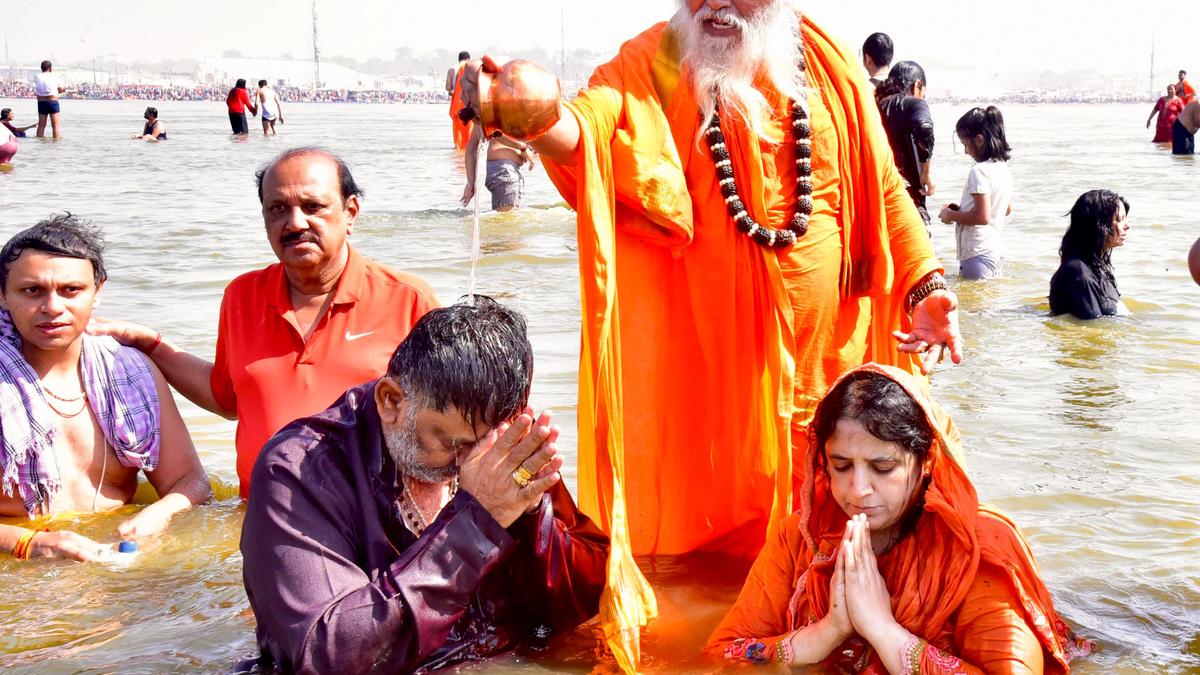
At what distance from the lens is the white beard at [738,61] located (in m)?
3.76

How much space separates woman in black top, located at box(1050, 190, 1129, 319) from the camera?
7574 millimetres

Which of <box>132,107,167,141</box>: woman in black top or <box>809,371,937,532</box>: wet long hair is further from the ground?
<box>132,107,167,141</box>: woman in black top

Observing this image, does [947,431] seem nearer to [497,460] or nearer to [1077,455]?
[497,460]

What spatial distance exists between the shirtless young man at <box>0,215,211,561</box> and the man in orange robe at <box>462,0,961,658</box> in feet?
5.07

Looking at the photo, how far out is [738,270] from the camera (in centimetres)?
375

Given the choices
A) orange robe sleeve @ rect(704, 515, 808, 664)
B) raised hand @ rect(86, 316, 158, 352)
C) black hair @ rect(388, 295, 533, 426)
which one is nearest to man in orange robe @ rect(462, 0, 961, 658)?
orange robe sleeve @ rect(704, 515, 808, 664)

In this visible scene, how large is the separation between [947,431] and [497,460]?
1.17 metres

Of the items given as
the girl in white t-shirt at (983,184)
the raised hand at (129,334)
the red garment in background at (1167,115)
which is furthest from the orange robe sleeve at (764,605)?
the red garment in background at (1167,115)

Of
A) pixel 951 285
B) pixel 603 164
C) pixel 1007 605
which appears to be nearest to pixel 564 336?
pixel 951 285

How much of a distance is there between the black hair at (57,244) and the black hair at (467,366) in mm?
1822

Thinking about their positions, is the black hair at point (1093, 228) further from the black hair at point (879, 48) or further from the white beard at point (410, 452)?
the white beard at point (410, 452)

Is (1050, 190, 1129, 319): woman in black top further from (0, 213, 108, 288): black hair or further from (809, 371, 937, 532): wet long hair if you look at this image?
(0, 213, 108, 288): black hair

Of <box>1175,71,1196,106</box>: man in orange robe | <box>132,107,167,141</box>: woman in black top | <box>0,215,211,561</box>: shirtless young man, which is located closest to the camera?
<box>0,215,211,561</box>: shirtless young man

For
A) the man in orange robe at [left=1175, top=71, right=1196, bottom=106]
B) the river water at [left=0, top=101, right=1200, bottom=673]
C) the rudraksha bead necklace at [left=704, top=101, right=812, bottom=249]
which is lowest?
the river water at [left=0, top=101, right=1200, bottom=673]
